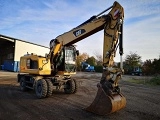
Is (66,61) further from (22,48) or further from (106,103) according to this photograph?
(22,48)

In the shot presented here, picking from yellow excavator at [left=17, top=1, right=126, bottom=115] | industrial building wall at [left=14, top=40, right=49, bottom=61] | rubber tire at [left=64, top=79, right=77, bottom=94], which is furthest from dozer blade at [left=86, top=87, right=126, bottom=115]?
industrial building wall at [left=14, top=40, right=49, bottom=61]

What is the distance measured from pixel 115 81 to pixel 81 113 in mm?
1661

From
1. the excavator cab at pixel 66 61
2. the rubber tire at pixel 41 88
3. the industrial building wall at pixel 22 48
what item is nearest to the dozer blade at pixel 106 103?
the rubber tire at pixel 41 88

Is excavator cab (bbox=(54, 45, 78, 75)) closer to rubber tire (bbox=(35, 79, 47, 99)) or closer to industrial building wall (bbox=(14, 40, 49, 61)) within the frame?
rubber tire (bbox=(35, 79, 47, 99))

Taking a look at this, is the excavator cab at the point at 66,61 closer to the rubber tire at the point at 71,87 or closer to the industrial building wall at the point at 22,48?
the rubber tire at the point at 71,87

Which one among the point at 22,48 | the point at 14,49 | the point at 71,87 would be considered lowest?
the point at 71,87

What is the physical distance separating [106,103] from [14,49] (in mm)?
31242

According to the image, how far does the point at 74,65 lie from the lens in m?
11.0

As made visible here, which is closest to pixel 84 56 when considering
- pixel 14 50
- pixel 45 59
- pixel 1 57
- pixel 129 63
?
pixel 129 63

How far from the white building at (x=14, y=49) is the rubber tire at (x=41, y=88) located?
25216 millimetres

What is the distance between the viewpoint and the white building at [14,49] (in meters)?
34.6

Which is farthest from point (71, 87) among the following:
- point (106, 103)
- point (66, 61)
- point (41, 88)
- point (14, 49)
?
point (14, 49)

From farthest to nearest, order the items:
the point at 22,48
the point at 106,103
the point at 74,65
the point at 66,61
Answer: the point at 22,48 < the point at 74,65 < the point at 66,61 < the point at 106,103

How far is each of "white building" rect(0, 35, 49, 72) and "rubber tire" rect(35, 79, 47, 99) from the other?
25.2 meters
